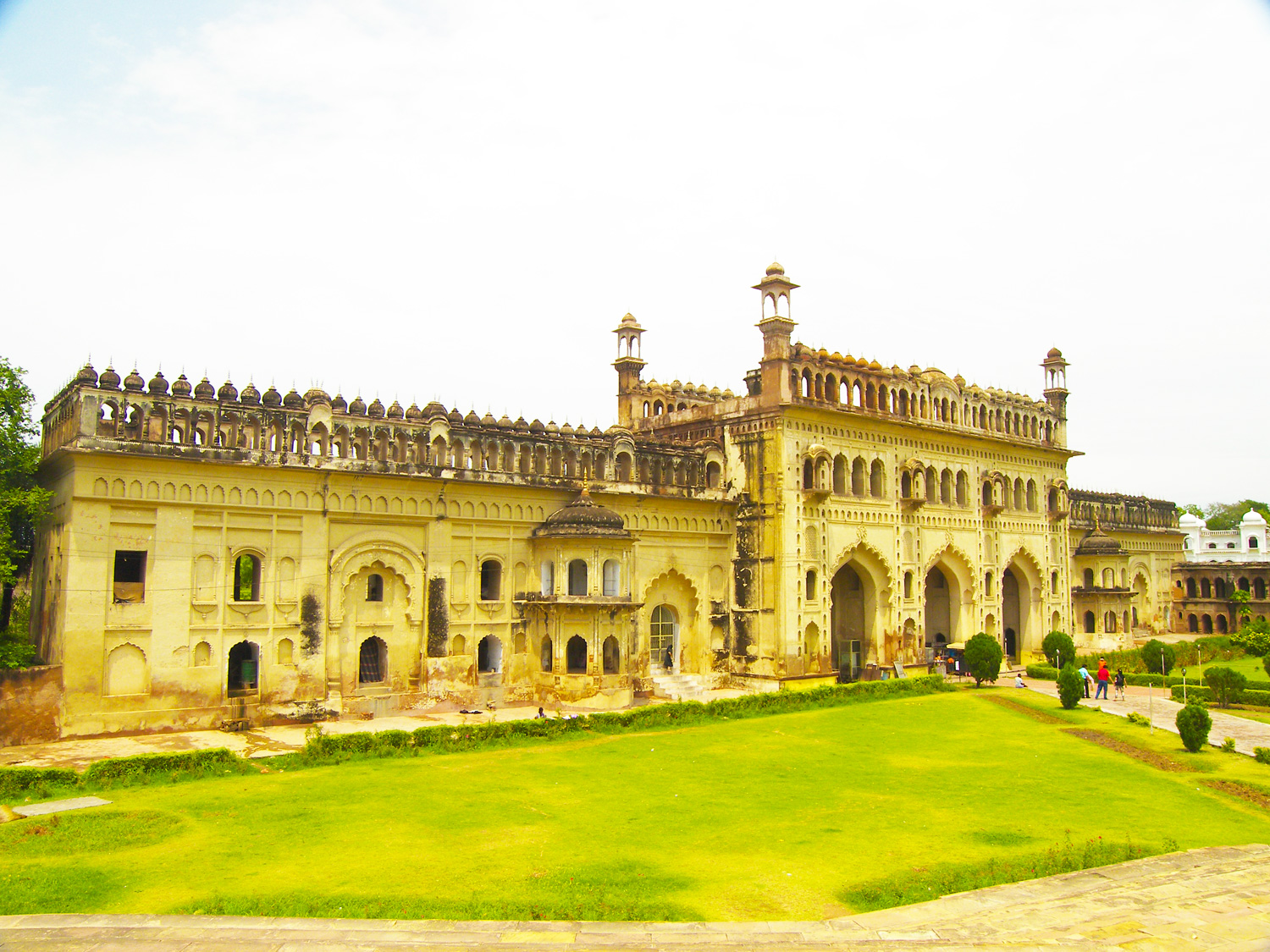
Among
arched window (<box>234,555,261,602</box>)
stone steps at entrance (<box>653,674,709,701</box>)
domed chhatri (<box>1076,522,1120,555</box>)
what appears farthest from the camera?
domed chhatri (<box>1076,522,1120,555</box>)

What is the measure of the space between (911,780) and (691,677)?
12.0 metres

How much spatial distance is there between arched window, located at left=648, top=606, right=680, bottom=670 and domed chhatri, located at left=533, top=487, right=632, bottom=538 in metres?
3.97

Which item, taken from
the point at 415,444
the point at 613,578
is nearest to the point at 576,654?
the point at 613,578

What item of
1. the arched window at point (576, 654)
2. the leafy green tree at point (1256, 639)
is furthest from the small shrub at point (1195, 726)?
the leafy green tree at point (1256, 639)

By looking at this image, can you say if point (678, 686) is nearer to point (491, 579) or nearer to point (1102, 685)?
point (491, 579)

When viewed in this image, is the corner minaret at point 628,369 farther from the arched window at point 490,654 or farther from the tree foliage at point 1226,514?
the tree foliage at point 1226,514

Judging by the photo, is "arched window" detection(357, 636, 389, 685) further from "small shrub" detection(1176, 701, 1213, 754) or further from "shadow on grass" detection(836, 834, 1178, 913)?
"small shrub" detection(1176, 701, 1213, 754)

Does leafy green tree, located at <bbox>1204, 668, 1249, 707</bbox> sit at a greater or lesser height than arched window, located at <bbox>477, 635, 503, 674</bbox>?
lesser

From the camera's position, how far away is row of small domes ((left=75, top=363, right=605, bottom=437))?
19.8 m

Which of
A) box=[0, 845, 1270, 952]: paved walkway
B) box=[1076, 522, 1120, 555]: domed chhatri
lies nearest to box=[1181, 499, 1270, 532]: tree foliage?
box=[1076, 522, 1120, 555]: domed chhatri

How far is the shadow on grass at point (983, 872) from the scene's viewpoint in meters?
10.3

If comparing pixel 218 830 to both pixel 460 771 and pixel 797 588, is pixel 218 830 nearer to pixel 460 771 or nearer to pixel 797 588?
pixel 460 771

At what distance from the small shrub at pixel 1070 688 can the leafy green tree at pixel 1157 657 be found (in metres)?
10.0

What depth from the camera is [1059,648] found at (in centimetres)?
3281
